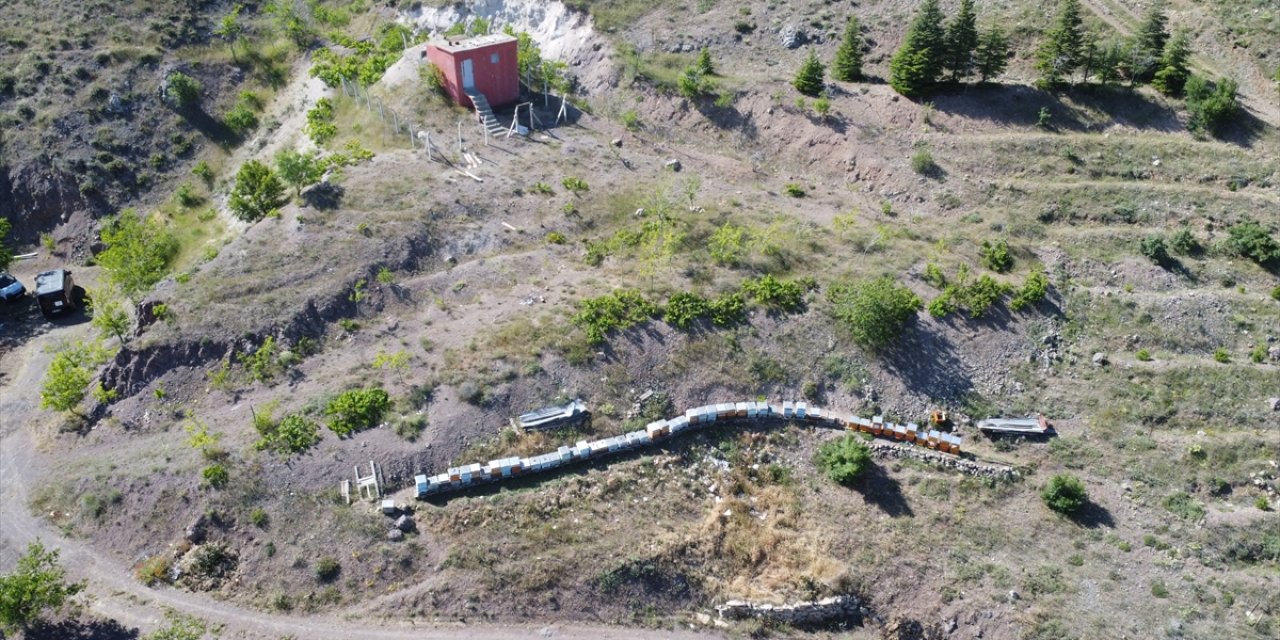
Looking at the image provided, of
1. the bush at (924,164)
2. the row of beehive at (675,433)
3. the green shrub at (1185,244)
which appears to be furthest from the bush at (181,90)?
the green shrub at (1185,244)

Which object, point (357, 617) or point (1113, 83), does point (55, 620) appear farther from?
point (1113, 83)

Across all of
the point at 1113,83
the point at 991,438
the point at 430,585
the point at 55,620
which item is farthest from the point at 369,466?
the point at 1113,83

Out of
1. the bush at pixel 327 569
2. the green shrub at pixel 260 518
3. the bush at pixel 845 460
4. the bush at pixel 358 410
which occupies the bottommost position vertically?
the bush at pixel 327 569

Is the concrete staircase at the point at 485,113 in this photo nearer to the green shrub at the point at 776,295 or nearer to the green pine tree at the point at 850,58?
the green shrub at the point at 776,295

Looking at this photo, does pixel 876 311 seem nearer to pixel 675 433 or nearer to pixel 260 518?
pixel 675 433

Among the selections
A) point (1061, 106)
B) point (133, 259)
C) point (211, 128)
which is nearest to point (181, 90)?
point (211, 128)

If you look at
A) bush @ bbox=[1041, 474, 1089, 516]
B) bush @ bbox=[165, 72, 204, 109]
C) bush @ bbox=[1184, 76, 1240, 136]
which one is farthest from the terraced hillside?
bush @ bbox=[165, 72, 204, 109]
